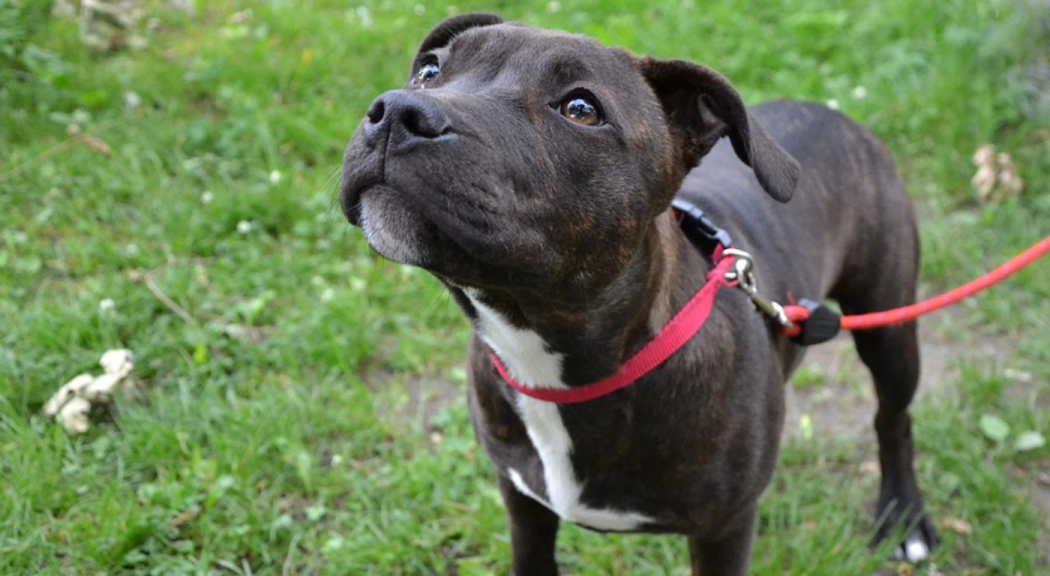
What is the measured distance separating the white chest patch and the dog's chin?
0.35 metres

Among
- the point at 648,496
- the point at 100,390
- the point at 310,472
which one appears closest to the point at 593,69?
the point at 648,496

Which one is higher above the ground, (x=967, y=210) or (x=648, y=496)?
(x=648, y=496)

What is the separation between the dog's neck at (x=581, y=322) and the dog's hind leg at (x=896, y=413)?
1350mm

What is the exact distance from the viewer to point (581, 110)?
238 centimetres

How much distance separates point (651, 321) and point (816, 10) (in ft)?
15.9

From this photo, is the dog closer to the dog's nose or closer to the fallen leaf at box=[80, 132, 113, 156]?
the dog's nose

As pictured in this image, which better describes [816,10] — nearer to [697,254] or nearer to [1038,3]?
[1038,3]

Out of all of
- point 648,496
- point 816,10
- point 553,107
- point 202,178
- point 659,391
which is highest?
point 553,107

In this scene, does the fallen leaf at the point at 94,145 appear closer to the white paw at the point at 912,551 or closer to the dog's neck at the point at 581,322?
the dog's neck at the point at 581,322

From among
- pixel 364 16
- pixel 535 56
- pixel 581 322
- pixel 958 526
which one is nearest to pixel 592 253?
pixel 581 322

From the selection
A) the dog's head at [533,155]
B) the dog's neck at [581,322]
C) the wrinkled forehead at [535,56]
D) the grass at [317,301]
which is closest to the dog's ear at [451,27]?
the dog's head at [533,155]

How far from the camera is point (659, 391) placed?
2.64m

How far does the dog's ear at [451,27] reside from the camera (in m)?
2.92

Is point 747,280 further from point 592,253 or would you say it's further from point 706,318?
point 592,253
